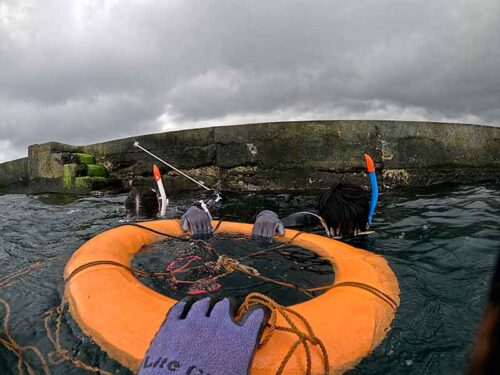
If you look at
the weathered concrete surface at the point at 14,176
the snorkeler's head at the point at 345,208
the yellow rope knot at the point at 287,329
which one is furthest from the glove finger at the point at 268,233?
the weathered concrete surface at the point at 14,176

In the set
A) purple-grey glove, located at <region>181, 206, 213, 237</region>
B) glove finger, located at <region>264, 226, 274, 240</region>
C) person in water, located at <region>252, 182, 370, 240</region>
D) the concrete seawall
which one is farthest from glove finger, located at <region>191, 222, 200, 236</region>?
the concrete seawall

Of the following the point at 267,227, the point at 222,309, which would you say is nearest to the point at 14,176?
the point at 267,227

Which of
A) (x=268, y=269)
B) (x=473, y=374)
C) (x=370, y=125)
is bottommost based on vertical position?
(x=268, y=269)

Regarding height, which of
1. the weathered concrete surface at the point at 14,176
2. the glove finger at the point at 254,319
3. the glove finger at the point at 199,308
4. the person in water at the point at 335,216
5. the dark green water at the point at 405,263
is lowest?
the dark green water at the point at 405,263

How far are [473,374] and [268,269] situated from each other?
236 cm

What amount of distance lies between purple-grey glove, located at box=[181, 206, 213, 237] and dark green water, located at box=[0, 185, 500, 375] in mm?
1117

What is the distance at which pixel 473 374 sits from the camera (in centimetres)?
44

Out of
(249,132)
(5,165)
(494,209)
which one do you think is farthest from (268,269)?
(5,165)

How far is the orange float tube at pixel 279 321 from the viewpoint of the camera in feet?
5.13

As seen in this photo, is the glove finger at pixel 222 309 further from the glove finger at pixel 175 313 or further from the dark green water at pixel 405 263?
the dark green water at pixel 405 263

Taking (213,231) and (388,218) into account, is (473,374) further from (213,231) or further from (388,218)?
(388,218)

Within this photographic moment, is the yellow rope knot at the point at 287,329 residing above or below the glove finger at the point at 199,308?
below

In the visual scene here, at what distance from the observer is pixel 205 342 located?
1.44m

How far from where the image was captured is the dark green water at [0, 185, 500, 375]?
70.7 inches
